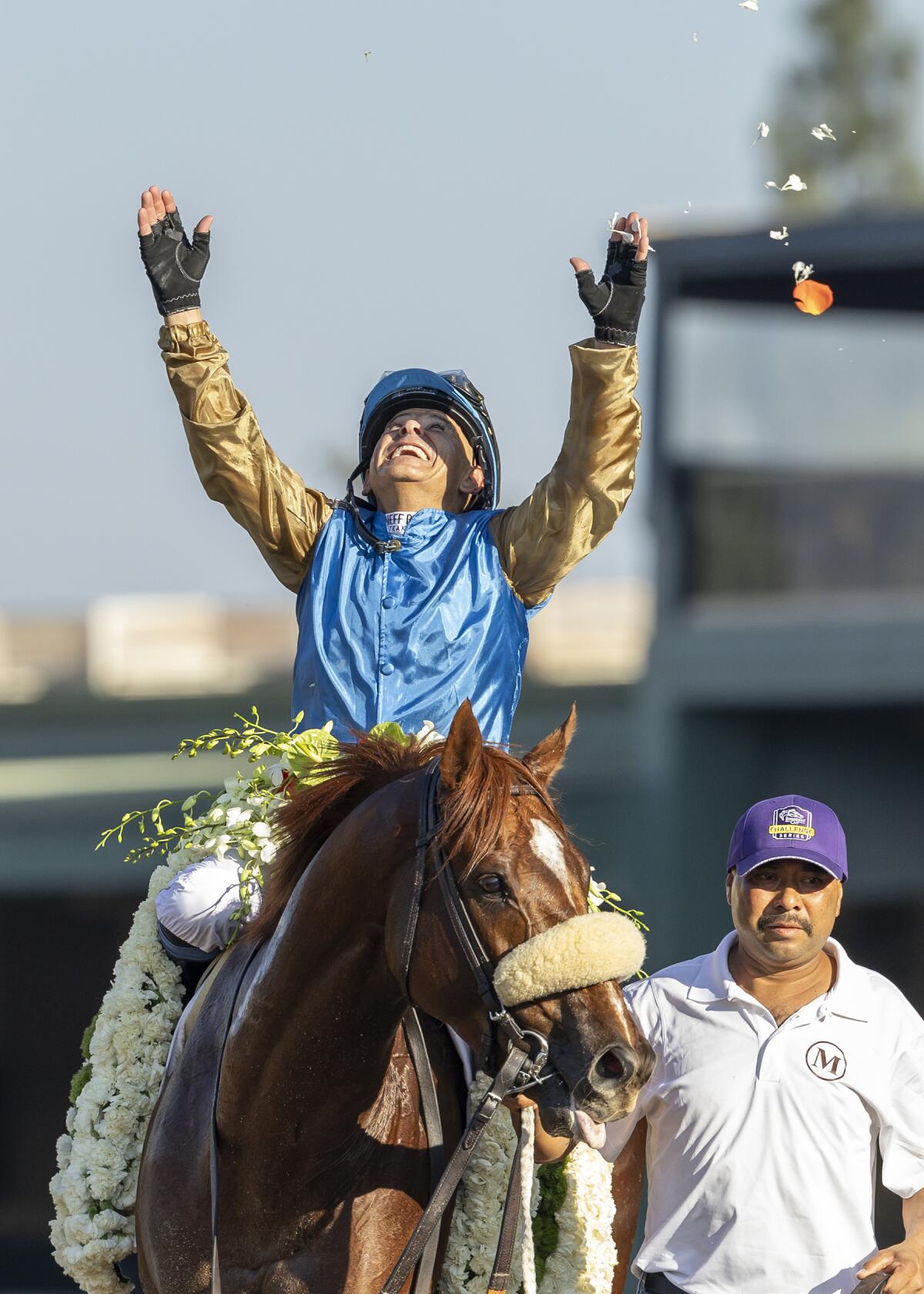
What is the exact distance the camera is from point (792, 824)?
3064mm

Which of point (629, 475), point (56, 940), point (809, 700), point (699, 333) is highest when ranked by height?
point (699, 333)

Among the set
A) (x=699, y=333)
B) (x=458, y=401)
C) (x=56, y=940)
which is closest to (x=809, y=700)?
(x=699, y=333)

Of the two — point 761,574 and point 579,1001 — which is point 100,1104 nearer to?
point 579,1001

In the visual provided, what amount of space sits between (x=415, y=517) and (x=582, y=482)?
1.46 ft

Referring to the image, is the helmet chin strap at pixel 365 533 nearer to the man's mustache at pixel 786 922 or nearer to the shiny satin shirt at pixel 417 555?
the shiny satin shirt at pixel 417 555

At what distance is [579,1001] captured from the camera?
257 cm

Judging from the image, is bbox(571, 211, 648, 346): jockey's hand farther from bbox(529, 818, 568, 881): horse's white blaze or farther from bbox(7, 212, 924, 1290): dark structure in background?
bbox(7, 212, 924, 1290): dark structure in background

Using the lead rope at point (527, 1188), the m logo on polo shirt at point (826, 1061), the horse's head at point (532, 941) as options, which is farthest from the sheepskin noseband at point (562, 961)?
the m logo on polo shirt at point (826, 1061)

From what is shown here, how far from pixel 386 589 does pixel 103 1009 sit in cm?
111

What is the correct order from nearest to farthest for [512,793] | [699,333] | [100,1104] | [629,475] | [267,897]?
[512,793] < [267,897] < [100,1104] < [629,475] < [699,333]

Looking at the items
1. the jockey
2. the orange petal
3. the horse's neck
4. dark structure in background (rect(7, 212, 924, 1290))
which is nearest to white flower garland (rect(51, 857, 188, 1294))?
the jockey

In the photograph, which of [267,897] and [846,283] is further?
[846,283]

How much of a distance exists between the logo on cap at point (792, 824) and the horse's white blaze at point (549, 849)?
538mm

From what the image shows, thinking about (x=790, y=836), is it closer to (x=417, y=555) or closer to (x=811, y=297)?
(x=417, y=555)
